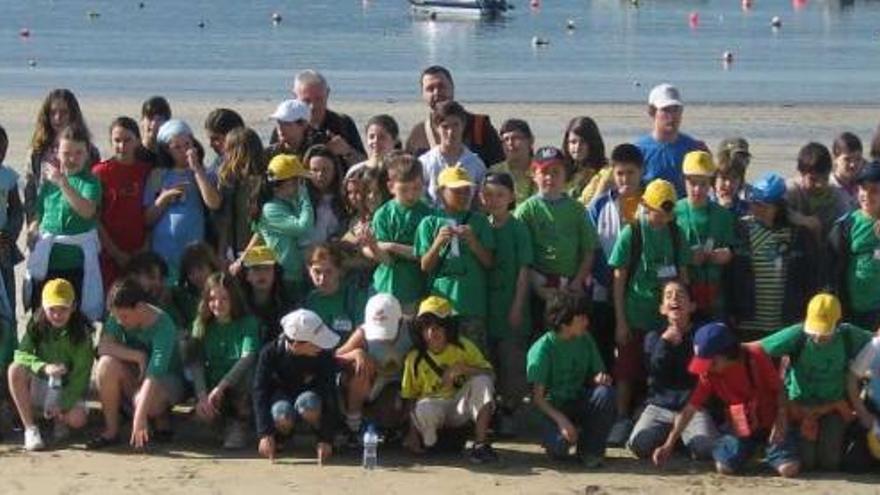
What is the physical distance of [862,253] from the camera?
9.74m

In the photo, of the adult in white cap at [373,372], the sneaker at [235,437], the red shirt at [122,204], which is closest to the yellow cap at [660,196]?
the adult in white cap at [373,372]

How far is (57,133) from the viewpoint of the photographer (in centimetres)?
1050

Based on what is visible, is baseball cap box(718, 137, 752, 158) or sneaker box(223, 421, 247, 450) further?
baseball cap box(718, 137, 752, 158)

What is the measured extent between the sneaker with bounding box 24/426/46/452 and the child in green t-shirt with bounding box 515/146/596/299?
2.93 metres

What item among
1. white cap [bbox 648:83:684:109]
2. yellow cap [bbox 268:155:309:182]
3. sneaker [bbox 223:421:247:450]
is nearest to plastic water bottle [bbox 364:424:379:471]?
sneaker [bbox 223:421:247:450]

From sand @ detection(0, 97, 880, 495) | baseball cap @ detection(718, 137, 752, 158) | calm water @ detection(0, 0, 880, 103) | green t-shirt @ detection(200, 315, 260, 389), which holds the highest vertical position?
calm water @ detection(0, 0, 880, 103)

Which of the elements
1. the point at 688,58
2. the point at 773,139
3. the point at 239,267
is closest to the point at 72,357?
the point at 239,267

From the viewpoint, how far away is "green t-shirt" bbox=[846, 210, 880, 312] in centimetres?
973

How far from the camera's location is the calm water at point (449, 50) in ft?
133

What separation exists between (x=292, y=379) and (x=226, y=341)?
54cm

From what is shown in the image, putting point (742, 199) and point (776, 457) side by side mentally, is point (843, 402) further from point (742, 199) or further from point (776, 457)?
point (742, 199)

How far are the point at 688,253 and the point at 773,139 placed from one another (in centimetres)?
1819

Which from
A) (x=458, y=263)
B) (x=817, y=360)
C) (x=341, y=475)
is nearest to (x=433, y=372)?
(x=458, y=263)

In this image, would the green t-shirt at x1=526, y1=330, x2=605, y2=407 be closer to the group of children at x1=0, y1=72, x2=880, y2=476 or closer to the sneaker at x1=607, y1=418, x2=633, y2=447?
the group of children at x1=0, y1=72, x2=880, y2=476
